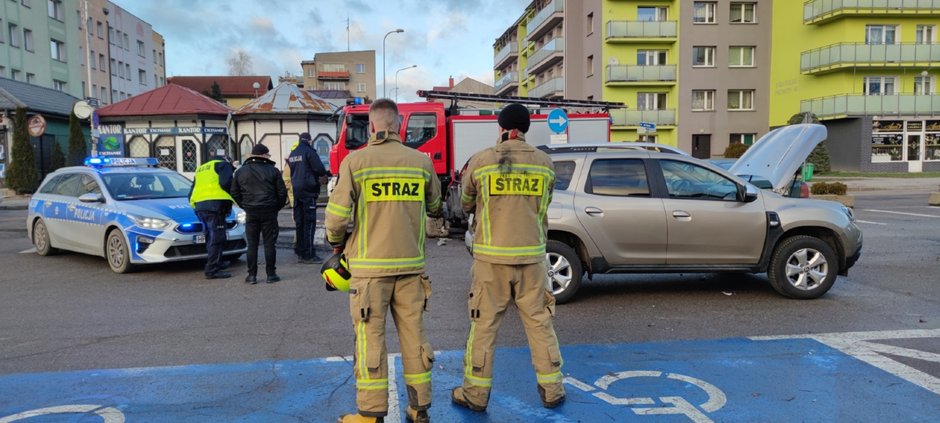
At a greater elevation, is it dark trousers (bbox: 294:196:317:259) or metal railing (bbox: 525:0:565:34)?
metal railing (bbox: 525:0:565:34)

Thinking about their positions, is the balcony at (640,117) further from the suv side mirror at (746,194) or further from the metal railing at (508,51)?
the suv side mirror at (746,194)

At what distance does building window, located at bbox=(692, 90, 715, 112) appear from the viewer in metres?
44.9

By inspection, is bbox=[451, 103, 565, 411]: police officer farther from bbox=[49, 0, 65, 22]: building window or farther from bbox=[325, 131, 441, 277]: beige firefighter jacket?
bbox=[49, 0, 65, 22]: building window

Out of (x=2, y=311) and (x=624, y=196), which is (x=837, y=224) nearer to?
(x=624, y=196)

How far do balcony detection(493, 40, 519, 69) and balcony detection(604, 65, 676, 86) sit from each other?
27.3m

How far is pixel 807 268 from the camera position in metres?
7.16

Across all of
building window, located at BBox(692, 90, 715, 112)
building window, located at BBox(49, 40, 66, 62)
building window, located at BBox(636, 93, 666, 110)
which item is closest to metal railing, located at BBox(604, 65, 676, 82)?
building window, located at BBox(636, 93, 666, 110)

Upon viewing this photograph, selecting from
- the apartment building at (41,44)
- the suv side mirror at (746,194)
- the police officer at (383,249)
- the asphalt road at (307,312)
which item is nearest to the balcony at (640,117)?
the asphalt road at (307,312)

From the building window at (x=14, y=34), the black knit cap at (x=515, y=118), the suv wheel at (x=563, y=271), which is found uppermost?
the building window at (x=14, y=34)

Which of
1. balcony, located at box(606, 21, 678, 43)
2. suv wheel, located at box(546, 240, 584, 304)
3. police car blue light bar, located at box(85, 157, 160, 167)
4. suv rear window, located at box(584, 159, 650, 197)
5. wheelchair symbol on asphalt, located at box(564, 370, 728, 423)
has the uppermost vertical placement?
balcony, located at box(606, 21, 678, 43)

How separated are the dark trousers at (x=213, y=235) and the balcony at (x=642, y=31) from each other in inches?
1549

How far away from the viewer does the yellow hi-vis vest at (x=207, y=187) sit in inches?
344

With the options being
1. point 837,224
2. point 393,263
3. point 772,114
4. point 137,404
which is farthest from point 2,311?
point 772,114

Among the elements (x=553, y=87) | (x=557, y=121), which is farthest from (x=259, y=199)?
(x=553, y=87)
